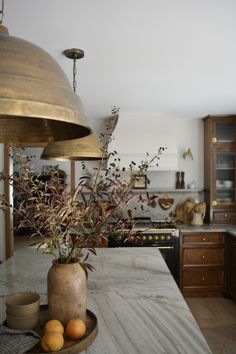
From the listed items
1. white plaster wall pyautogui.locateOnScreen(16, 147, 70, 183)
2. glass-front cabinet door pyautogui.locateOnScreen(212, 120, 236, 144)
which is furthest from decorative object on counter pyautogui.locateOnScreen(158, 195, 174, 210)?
white plaster wall pyautogui.locateOnScreen(16, 147, 70, 183)

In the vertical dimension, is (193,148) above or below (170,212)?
above

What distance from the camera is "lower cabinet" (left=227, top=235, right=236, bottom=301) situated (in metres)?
3.76

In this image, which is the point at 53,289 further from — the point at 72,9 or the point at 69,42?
the point at 69,42

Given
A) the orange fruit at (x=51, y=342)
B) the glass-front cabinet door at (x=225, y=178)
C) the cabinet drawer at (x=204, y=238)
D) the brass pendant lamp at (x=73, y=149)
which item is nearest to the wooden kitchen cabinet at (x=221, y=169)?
the glass-front cabinet door at (x=225, y=178)

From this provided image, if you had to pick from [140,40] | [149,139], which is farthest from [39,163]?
[140,40]

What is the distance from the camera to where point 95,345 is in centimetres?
117

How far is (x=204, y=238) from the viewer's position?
3.94 meters

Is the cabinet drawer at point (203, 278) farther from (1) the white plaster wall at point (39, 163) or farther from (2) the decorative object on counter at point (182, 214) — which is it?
(1) the white plaster wall at point (39, 163)

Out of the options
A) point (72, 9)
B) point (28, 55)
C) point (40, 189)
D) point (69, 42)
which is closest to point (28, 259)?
point (40, 189)

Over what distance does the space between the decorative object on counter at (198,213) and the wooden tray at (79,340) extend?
3.14 metres

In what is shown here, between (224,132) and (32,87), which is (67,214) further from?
(224,132)

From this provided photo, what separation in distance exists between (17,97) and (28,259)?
83.2 inches

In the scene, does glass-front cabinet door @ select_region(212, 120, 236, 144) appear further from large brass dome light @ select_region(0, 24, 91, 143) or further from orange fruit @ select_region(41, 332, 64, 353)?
large brass dome light @ select_region(0, 24, 91, 143)

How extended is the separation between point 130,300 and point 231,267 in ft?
8.92
